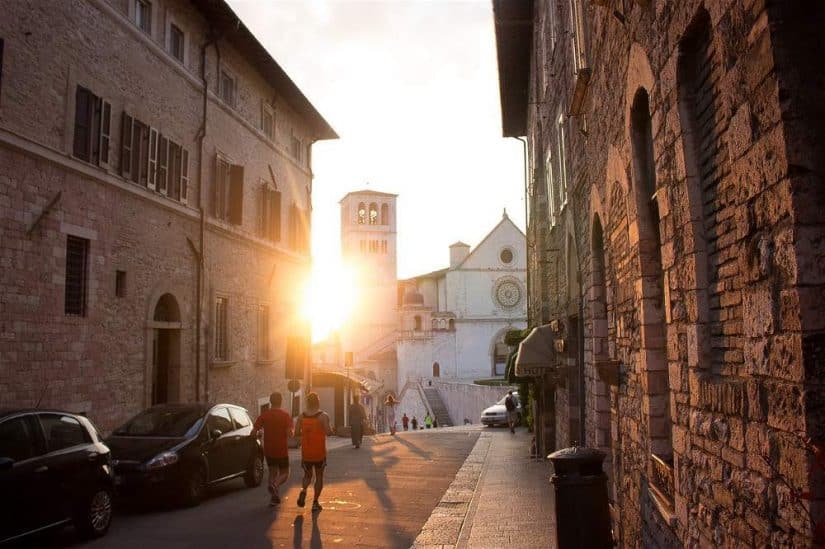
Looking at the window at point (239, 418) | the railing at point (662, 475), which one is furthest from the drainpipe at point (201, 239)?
the railing at point (662, 475)

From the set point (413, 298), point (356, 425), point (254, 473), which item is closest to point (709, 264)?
point (254, 473)

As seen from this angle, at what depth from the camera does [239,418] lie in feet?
39.4

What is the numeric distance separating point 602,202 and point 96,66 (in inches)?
423

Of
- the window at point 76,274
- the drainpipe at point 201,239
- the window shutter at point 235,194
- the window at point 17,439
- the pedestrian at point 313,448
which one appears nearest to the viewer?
the window at point 17,439

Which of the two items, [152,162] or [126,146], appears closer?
[126,146]

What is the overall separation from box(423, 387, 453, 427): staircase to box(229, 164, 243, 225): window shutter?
35.6 meters

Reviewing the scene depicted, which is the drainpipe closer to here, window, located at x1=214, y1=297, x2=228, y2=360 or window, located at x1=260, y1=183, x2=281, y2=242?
window, located at x1=214, y1=297, x2=228, y2=360

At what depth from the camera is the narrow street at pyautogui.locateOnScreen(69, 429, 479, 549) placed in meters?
8.00

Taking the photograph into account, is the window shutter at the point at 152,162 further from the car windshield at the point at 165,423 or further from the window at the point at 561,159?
the window at the point at 561,159

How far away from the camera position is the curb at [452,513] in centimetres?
797

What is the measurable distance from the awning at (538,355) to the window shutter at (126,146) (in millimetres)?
8962

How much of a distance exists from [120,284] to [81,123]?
10.9ft

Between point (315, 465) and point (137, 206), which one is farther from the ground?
point (137, 206)

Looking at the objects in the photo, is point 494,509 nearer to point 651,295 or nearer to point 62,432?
point 651,295
